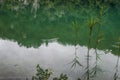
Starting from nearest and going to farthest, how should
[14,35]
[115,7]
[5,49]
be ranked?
[5,49]
[14,35]
[115,7]

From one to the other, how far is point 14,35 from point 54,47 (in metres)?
4.68

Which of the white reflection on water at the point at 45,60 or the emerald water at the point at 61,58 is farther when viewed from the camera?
the white reflection on water at the point at 45,60

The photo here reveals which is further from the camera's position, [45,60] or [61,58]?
[61,58]

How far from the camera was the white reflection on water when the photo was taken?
10773 millimetres

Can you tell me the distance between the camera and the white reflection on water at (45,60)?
1077 centimetres

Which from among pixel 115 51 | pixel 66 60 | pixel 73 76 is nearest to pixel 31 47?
pixel 66 60

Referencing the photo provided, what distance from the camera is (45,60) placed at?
1303 cm

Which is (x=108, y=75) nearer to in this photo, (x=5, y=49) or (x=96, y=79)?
(x=96, y=79)

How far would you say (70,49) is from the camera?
16.0 metres

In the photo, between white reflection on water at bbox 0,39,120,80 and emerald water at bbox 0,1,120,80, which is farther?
white reflection on water at bbox 0,39,120,80

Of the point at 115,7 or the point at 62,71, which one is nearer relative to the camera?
the point at 62,71

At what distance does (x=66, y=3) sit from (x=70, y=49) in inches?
1326

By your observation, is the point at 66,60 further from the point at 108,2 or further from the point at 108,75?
the point at 108,2

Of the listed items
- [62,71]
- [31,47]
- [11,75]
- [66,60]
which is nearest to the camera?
[11,75]
